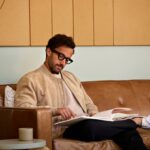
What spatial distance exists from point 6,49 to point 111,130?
1430 millimetres

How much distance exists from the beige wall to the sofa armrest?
1009 millimetres

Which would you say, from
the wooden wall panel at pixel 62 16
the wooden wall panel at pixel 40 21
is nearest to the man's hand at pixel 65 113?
the wooden wall panel at pixel 40 21

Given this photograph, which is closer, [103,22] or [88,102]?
[88,102]

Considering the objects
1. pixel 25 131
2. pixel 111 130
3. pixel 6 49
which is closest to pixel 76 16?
pixel 6 49

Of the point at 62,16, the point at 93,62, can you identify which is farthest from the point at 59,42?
the point at 93,62

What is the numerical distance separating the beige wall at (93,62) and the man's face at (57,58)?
623mm

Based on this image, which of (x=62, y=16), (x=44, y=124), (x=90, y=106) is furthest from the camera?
(x=62, y=16)

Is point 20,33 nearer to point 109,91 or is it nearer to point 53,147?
point 109,91

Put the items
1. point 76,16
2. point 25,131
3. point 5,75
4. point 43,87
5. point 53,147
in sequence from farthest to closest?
1. point 76,16
2. point 5,75
3. point 43,87
4. point 53,147
5. point 25,131

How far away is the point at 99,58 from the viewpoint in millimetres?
5031

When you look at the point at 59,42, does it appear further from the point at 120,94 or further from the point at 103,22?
the point at 103,22

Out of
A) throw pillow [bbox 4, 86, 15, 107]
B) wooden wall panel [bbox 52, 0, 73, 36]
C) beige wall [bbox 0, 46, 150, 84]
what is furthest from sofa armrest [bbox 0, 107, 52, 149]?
wooden wall panel [bbox 52, 0, 73, 36]

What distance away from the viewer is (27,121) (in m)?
3.32

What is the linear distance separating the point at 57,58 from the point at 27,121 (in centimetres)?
80
